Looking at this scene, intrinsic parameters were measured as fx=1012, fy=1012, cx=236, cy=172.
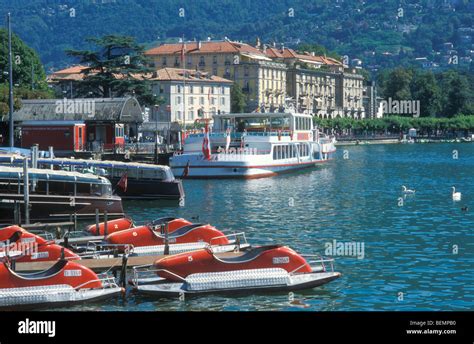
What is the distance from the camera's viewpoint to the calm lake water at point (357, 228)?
2717 centimetres

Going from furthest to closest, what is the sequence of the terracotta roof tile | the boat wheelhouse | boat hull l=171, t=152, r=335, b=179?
the terracotta roof tile, boat hull l=171, t=152, r=335, b=179, the boat wheelhouse

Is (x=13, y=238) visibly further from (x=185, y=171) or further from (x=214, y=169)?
(x=214, y=169)

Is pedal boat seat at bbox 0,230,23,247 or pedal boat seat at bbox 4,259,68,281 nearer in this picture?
pedal boat seat at bbox 4,259,68,281

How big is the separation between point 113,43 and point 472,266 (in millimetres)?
85597

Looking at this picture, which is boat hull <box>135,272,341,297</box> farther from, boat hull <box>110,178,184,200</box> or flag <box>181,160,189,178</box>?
flag <box>181,160,189,178</box>

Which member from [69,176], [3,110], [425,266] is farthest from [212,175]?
[425,266]

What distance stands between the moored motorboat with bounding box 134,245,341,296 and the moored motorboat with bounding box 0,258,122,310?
3.88 feet

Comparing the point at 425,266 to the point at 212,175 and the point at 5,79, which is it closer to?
the point at 212,175

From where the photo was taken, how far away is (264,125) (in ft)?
282

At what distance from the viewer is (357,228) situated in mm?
42969

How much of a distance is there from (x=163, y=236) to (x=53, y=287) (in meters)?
7.68

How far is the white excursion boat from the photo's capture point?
7475 centimetres

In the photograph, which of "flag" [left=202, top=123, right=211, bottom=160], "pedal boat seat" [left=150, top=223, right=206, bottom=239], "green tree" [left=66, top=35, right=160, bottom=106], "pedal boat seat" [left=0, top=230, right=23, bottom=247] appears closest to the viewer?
"pedal boat seat" [left=0, top=230, right=23, bottom=247]

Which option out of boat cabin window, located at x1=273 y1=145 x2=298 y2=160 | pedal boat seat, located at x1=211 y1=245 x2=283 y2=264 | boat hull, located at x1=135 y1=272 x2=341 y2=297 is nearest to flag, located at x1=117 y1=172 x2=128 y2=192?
pedal boat seat, located at x1=211 y1=245 x2=283 y2=264
